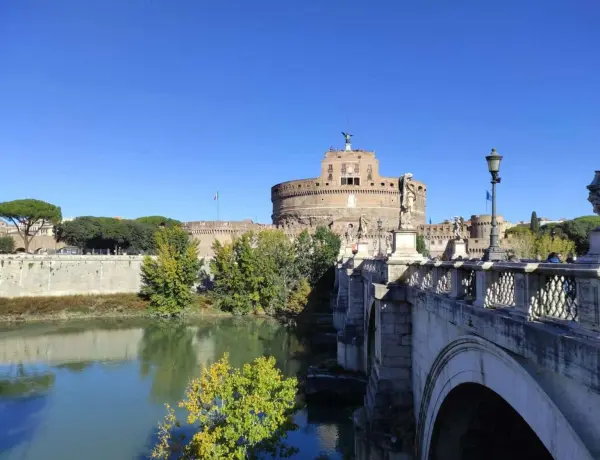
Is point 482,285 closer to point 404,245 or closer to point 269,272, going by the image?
point 404,245

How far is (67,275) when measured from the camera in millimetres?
46219

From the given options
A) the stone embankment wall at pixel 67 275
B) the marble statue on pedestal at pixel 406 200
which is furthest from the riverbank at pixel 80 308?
the marble statue on pedestal at pixel 406 200

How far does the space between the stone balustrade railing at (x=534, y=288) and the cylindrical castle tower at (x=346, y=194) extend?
5428 cm

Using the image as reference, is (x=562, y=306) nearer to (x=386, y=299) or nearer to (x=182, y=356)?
(x=386, y=299)

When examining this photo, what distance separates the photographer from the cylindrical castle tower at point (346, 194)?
62.4 metres

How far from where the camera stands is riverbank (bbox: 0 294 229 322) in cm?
4072

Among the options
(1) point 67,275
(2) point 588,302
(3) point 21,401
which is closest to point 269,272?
(1) point 67,275

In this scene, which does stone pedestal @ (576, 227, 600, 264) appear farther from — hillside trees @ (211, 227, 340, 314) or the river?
hillside trees @ (211, 227, 340, 314)

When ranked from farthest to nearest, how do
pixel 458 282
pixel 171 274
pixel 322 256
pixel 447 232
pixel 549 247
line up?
pixel 447 232
pixel 322 256
pixel 171 274
pixel 549 247
pixel 458 282

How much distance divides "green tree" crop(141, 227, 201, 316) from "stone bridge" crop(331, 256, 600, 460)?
31.9 meters

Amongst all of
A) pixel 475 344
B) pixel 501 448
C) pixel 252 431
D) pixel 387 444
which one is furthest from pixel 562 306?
pixel 252 431

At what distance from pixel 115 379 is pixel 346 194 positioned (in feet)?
143

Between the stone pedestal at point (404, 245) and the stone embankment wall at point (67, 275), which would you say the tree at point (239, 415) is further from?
the stone embankment wall at point (67, 275)

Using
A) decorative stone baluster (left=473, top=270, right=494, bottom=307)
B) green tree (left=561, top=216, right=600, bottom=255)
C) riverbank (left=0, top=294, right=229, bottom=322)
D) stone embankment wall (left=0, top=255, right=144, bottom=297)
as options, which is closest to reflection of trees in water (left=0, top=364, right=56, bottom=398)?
riverbank (left=0, top=294, right=229, bottom=322)
